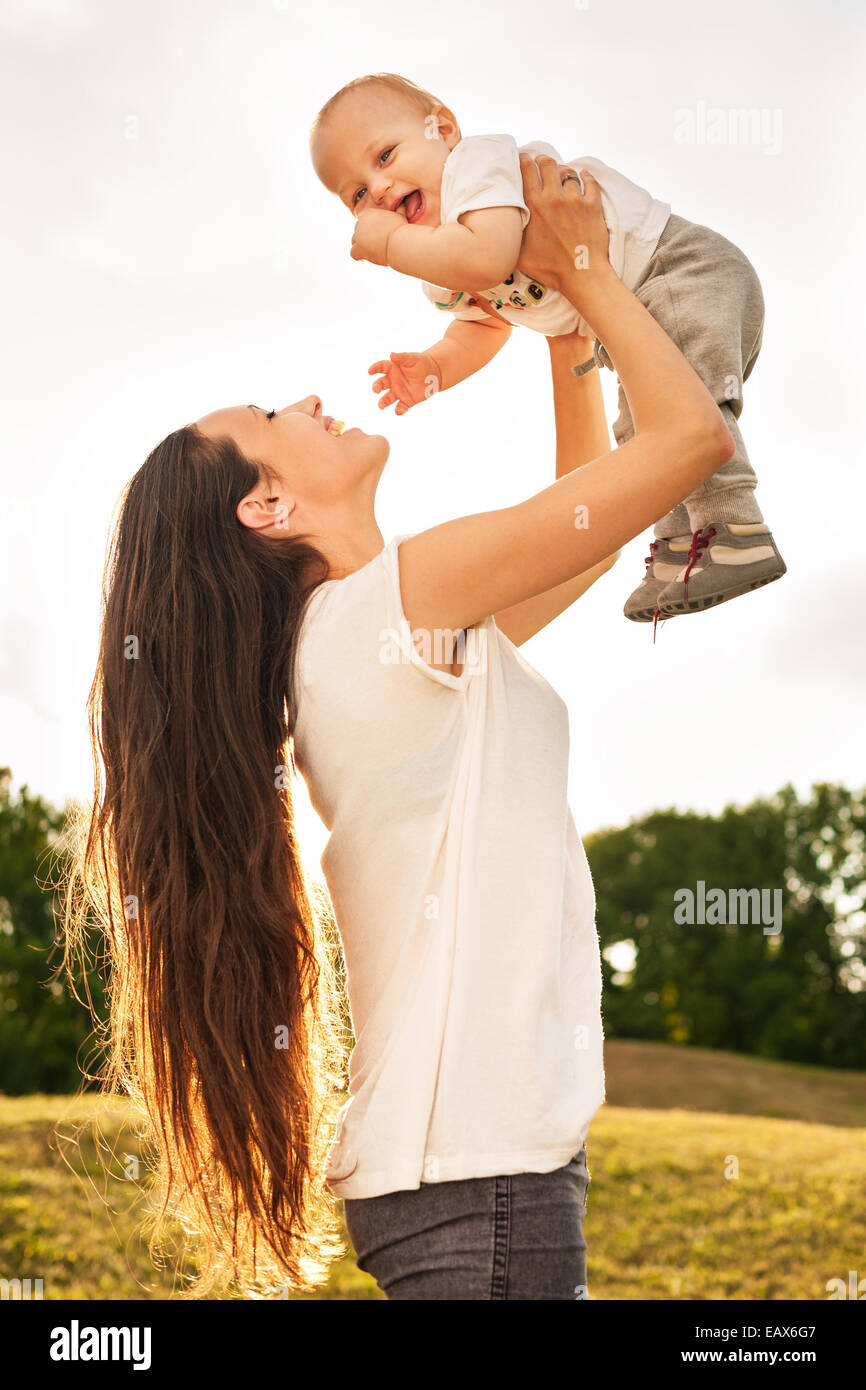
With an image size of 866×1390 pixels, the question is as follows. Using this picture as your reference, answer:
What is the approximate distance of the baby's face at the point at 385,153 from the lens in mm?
2670

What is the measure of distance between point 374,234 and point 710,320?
710mm

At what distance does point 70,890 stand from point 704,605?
1526 millimetres

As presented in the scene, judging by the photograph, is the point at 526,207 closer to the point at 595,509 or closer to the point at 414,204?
the point at 414,204

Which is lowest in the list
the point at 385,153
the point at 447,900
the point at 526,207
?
the point at 447,900

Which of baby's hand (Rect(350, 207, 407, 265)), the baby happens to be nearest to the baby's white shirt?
the baby

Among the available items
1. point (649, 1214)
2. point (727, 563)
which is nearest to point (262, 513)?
point (727, 563)

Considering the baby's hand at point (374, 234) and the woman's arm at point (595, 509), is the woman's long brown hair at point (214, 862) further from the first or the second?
the baby's hand at point (374, 234)

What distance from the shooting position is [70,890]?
2.75 m

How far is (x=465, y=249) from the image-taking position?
230 cm

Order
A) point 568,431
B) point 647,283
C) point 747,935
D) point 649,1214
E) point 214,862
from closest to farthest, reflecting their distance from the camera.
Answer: point 214,862 < point 647,283 < point 568,431 < point 649,1214 < point 747,935

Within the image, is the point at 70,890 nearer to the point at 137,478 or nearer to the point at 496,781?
the point at 137,478

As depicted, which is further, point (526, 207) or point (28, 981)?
point (28, 981)

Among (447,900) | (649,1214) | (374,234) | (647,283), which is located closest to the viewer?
(447,900)
